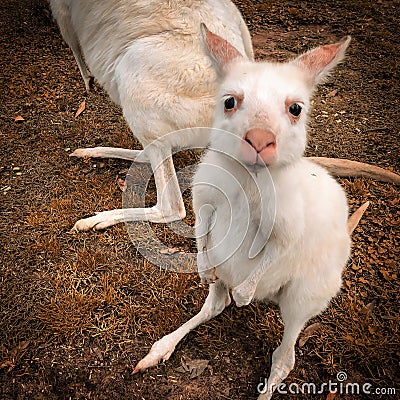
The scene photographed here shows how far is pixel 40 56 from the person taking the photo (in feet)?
13.4

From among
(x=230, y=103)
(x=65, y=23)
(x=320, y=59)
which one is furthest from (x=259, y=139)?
(x=65, y=23)

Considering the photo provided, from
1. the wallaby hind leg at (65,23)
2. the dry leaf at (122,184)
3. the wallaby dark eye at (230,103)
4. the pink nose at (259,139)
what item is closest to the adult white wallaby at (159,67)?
the wallaby hind leg at (65,23)

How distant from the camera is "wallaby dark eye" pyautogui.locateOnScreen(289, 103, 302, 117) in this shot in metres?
1.40

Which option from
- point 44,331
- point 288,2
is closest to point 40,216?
point 44,331

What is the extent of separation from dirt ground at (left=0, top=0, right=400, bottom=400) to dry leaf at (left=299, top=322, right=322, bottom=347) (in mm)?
10

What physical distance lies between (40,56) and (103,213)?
6.95ft

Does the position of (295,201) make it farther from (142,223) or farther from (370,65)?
(370,65)

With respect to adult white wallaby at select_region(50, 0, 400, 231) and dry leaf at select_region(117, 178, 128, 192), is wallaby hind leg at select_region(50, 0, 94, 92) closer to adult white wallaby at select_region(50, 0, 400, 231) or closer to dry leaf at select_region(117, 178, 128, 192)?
adult white wallaby at select_region(50, 0, 400, 231)

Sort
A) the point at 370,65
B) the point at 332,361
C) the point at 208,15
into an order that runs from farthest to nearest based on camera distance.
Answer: the point at 370,65 → the point at 208,15 → the point at 332,361

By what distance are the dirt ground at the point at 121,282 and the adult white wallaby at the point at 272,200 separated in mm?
363

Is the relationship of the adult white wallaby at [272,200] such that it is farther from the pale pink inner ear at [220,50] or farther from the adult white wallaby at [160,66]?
the adult white wallaby at [160,66]

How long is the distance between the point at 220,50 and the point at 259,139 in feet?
1.67

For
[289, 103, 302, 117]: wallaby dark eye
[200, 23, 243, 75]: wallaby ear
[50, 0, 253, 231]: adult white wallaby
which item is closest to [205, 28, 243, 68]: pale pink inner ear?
[200, 23, 243, 75]: wallaby ear

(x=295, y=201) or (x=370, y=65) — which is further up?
(x=295, y=201)
